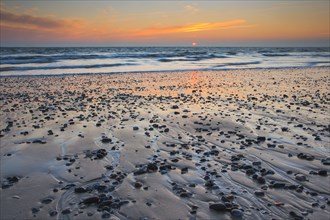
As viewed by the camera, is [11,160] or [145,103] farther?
[145,103]

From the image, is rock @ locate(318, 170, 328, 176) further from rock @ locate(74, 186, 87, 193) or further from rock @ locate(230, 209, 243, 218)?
rock @ locate(74, 186, 87, 193)

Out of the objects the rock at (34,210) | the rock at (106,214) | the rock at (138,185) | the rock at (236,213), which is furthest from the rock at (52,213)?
the rock at (236,213)

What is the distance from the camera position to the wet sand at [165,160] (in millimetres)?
5090

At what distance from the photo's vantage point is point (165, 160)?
23.8 ft

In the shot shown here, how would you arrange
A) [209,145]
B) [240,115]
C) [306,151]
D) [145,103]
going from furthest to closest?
[145,103]
[240,115]
[209,145]
[306,151]

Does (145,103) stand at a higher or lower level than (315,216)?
higher

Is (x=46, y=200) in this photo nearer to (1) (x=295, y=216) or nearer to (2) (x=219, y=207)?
(2) (x=219, y=207)

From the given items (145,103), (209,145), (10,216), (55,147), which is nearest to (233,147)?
(209,145)

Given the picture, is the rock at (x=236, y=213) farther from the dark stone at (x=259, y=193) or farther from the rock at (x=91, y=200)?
the rock at (x=91, y=200)

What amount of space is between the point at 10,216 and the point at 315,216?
5176mm

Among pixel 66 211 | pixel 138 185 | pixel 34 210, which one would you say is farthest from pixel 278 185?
pixel 34 210

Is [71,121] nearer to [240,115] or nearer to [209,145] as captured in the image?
[209,145]

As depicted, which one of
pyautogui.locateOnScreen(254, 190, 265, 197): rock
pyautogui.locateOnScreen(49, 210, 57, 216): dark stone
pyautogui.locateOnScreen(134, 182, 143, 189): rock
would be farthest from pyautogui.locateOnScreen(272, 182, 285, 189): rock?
pyautogui.locateOnScreen(49, 210, 57, 216): dark stone

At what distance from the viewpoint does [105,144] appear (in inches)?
335
